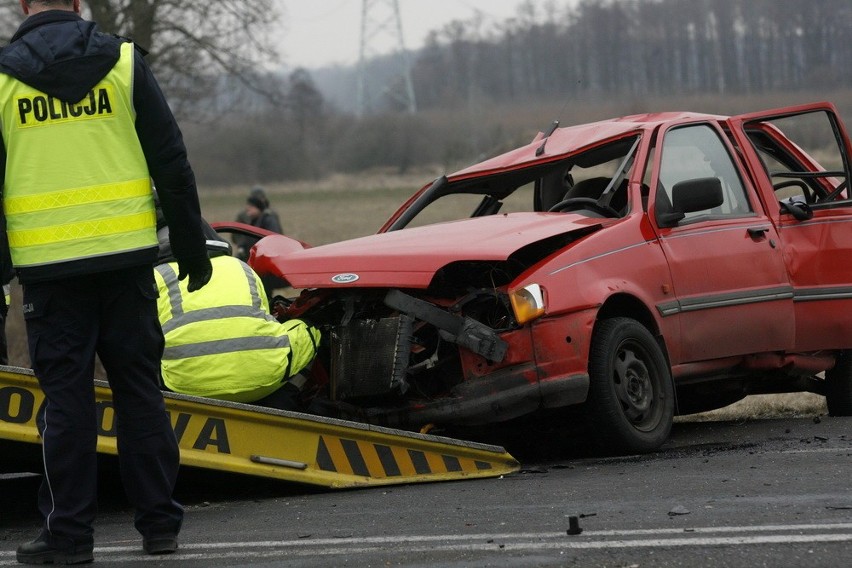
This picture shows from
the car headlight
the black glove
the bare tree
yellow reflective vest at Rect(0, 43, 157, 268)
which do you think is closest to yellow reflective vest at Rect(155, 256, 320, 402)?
the car headlight

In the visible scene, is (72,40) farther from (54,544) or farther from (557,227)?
(557,227)

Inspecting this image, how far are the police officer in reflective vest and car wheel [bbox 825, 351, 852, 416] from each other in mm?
4823

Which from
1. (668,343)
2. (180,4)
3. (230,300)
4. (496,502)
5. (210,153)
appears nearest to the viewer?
(496,502)

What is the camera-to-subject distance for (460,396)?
604 cm

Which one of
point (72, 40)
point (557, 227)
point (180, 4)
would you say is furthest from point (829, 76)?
point (72, 40)

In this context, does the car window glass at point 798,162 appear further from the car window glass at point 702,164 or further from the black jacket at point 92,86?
the black jacket at point 92,86

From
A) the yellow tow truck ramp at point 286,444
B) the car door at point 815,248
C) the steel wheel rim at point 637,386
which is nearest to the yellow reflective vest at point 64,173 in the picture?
the yellow tow truck ramp at point 286,444

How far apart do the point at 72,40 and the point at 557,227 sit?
9.00 ft

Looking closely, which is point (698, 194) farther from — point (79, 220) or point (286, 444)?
point (79, 220)

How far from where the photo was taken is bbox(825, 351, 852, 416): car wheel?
7.98 meters

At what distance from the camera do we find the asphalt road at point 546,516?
3.92 m

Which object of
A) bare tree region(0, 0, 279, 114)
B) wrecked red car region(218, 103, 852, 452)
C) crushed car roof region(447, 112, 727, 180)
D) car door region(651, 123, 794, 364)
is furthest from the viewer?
bare tree region(0, 0, 279, 114)

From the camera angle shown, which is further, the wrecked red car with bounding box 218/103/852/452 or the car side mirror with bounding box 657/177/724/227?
the car side mirror with bounding box 657/177/724/227

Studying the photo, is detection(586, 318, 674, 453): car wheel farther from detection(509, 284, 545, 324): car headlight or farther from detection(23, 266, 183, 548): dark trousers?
detection(23, 266, 183, 548): dark trousers
